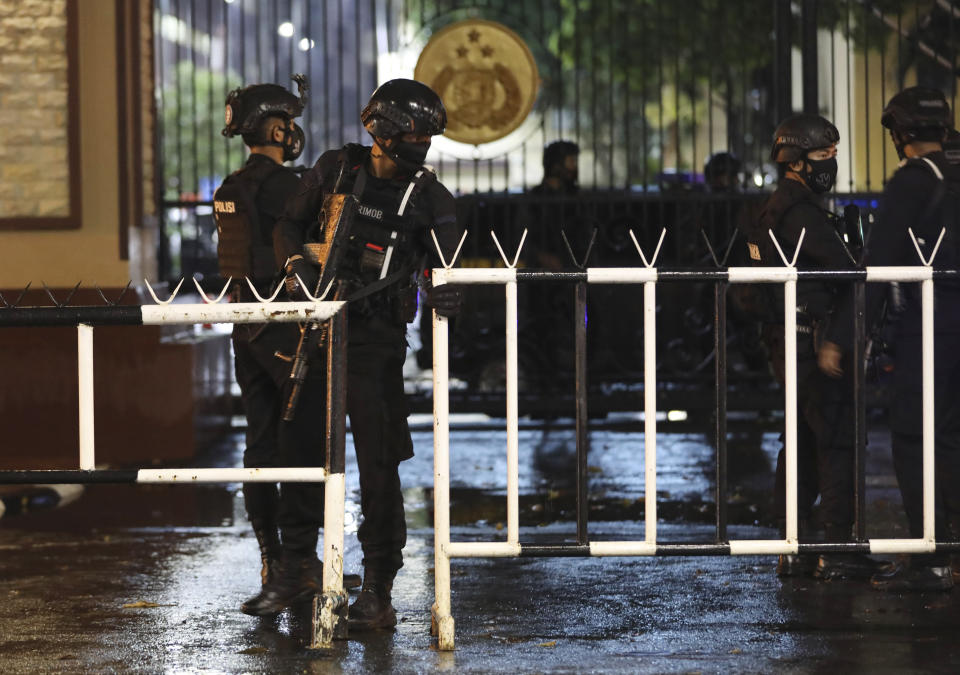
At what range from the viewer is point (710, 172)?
11.2 meters

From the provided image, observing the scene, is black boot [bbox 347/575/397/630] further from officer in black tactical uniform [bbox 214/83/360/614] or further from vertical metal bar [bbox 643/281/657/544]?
vertical metal bar [bbox 643/281/657/544]

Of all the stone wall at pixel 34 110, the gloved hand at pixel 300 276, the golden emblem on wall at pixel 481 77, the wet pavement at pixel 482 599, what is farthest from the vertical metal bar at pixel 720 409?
the golden emblem on wall at pixel 481 77

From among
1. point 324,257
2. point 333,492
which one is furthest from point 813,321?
point 333,492

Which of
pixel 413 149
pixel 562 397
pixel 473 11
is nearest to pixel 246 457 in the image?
pixel 413 149

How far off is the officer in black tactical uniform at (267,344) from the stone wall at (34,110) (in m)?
3.53

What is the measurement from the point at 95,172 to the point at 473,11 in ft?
25.8

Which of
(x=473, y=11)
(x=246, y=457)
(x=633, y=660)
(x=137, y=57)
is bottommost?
(x=633, y=660)

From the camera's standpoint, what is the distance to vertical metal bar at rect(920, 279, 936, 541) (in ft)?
16.5

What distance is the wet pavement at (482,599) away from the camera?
4.81 m

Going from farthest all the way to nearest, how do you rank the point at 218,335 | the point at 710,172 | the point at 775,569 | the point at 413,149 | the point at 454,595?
the point at 710,172
the point at 218,335
the point at 775,569
the point at 454,595
the point at 413,149

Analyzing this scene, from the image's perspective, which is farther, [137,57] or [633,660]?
[137,57]

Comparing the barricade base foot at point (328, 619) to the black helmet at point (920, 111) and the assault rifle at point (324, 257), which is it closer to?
the assault rifle at point (324, 257)

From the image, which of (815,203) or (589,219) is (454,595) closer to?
(815,203)

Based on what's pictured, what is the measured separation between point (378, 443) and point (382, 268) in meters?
0.64
